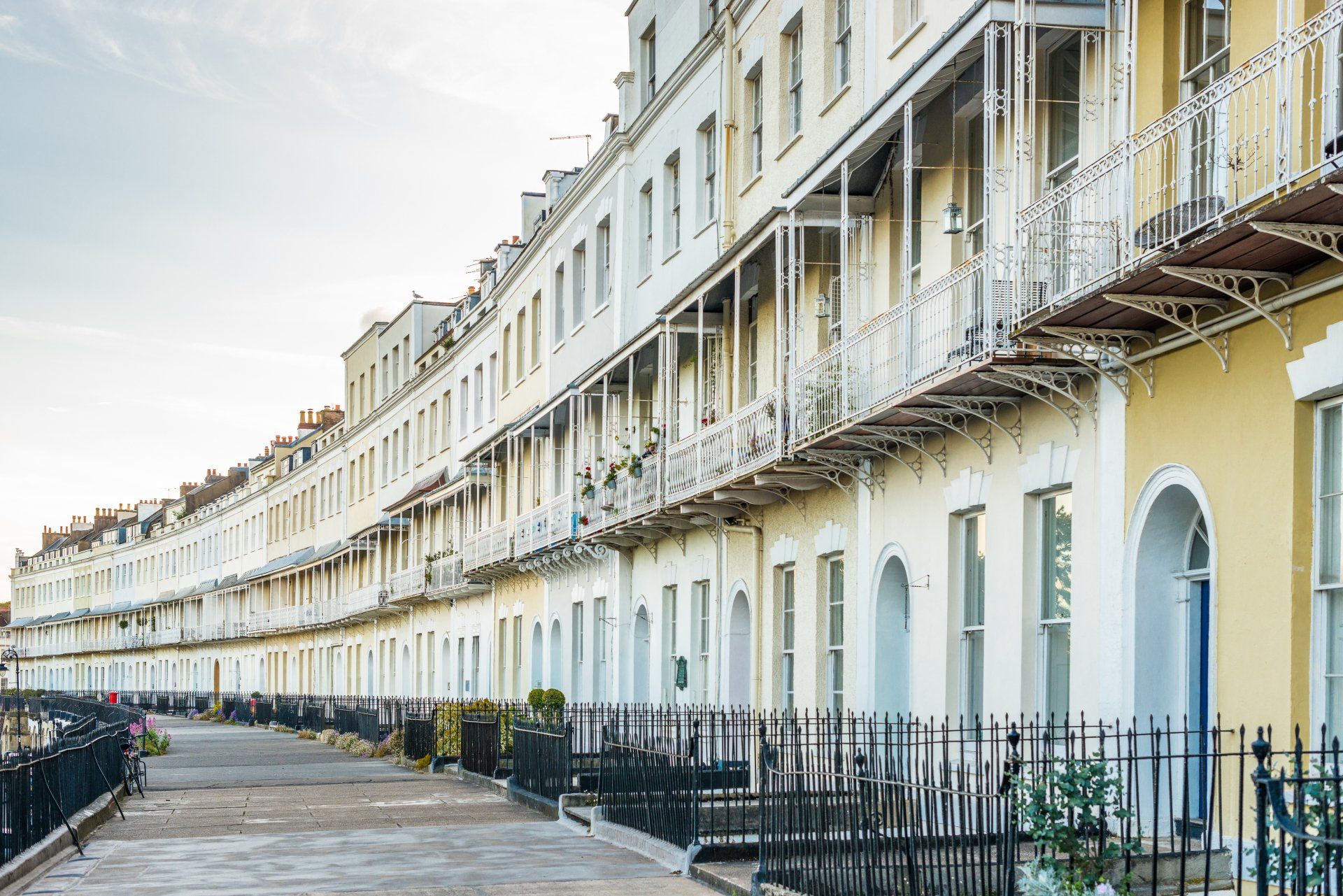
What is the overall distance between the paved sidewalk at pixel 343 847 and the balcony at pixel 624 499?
14.5 ft

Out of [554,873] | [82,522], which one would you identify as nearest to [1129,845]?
[554,873]

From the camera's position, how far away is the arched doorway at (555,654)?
31.5 metres

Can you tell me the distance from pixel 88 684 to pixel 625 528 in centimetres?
8841

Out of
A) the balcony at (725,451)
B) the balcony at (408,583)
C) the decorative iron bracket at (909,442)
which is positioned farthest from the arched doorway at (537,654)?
the decorative iron bracket at (909,442)

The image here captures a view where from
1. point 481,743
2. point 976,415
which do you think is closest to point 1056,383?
point 976,415

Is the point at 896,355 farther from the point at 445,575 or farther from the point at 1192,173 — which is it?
the point at 445,575

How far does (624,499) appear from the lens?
24359mm

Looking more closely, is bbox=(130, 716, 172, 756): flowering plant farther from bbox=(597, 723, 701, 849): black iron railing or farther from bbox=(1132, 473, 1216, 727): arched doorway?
bbox=(1132, 473, 1216, 727): arched doorway

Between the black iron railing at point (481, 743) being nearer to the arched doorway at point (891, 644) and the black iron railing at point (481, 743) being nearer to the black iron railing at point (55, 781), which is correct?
the black iron railing at point (55, 781)

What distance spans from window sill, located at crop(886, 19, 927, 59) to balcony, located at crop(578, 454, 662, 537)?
24.5 feet

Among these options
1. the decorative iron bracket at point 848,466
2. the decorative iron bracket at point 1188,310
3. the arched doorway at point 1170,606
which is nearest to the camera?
the decorative iron bracket at point 1188,310

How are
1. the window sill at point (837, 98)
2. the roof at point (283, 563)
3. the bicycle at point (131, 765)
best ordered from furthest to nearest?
the roof at point (283, 563) < the bicycle at point (131, 765) < the window sill at point (837, 98)

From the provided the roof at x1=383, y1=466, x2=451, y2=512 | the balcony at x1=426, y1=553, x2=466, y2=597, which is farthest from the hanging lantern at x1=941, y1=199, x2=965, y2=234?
the roof at x1=383, y1=466, x2=451, y2=512

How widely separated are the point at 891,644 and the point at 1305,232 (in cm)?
850
